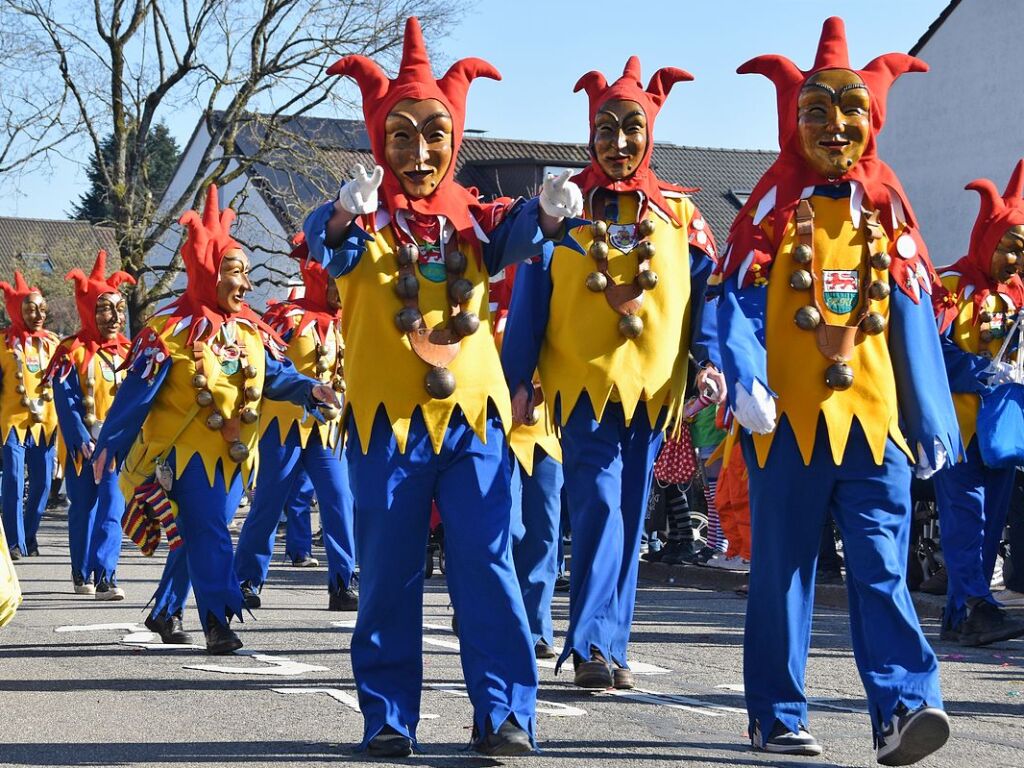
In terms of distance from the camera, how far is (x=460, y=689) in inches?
289

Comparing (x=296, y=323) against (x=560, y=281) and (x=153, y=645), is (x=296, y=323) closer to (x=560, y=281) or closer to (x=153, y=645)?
(x=153, y=645)

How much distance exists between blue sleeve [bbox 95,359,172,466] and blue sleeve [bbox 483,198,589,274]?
3.10 m

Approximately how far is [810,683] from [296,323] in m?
5.23

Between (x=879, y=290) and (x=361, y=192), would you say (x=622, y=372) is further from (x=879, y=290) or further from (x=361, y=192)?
(x=361, y=192)

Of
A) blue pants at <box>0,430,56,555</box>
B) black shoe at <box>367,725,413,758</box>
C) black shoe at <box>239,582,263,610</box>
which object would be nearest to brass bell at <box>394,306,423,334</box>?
black shoe at <box>367,725,413,758</box>

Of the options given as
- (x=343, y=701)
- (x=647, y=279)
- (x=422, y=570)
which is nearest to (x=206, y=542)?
(x=343, y=701)

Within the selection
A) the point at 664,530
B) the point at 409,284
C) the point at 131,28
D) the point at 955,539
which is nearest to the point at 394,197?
the point at 409,284

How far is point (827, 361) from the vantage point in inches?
226

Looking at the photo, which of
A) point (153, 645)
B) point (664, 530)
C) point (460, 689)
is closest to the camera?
point (460, 689)

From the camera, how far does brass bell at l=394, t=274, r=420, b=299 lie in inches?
233

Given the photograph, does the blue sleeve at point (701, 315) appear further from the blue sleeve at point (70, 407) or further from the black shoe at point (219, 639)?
the blue sleeve at point (70, 407)

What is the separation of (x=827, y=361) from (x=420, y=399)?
1382mm

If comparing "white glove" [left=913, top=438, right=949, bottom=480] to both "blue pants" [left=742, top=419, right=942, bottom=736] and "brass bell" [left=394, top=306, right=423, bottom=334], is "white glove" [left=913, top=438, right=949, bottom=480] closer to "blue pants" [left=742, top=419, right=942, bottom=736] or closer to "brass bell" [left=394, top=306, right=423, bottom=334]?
"blue pants" [left=742, top=419, right=942, bottom=736]

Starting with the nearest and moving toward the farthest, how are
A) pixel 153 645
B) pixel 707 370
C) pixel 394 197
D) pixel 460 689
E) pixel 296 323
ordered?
pixel 394 197
pixel 707 370
pixel 460 689
pixel 153 645
pixel 296 323
